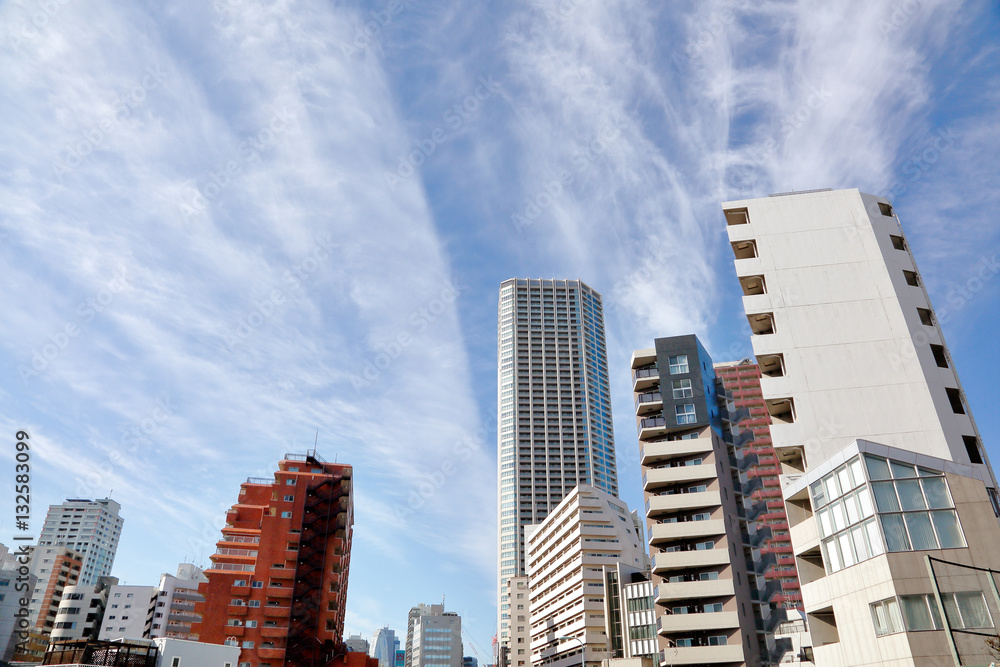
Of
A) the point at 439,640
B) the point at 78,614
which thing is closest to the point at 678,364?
the point at 78,614

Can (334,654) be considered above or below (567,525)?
below

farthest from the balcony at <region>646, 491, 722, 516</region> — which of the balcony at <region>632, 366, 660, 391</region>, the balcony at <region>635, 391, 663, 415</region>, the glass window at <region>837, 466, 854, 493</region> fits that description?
the glass window at <region>837, 466, 854, 493</region>

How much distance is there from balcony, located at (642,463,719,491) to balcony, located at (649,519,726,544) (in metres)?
4.47

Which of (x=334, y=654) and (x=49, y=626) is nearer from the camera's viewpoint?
(x=334, y=654)

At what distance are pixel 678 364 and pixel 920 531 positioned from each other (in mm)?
42856

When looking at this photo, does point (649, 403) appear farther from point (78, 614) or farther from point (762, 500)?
point (78, 614)

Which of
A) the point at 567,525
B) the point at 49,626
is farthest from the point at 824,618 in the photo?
the point at 49,626

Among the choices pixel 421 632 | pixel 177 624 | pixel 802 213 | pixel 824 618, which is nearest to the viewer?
pixel 824 618

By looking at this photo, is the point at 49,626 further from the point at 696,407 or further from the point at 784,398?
the point at 784,398

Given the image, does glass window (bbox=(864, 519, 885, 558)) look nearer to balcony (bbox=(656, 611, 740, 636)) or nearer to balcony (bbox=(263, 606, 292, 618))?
balcony (bbox=(656, 611, 740, 636))

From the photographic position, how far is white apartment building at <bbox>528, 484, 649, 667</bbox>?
96562mm

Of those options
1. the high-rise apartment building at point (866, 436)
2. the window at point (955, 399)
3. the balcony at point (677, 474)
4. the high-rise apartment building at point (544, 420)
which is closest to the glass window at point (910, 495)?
the high-rise apartment building at point (866, 436)

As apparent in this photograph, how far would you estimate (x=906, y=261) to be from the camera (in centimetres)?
4622

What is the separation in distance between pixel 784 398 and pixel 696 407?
25.8 meters
